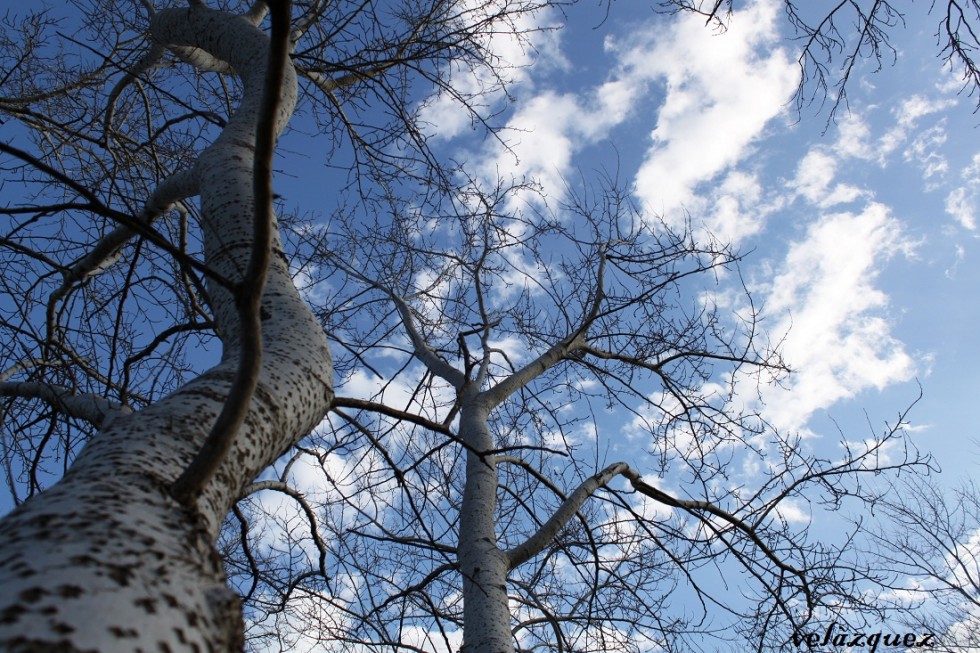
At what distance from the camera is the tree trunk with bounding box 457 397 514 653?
2430 millimetres

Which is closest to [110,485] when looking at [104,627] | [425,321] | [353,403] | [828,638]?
[104,627]

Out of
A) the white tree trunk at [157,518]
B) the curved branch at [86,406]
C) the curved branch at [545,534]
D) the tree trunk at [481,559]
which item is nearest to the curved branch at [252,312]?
the white tree trunk at [157,518]

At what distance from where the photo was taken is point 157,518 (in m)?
0.80

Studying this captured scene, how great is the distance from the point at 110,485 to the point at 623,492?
2.96 metres

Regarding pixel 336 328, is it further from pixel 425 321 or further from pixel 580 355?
pixel 580 355

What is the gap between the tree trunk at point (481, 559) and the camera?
243 cm

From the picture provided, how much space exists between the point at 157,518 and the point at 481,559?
213cm

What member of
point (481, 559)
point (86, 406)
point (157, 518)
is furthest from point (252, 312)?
point (481, 559)

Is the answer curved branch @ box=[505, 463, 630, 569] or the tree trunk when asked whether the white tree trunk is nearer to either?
the tree trunk

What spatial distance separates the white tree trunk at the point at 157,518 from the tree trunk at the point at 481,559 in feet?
3.00

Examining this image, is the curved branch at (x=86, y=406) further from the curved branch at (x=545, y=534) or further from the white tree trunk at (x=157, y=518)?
the curved branch at (x=545, y=534)

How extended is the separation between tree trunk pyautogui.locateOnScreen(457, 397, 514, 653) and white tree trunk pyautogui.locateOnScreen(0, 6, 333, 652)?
92 cm

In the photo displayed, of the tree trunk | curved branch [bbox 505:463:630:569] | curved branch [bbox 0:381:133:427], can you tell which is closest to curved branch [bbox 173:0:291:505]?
curved branch [bbox 0:381:133:427]

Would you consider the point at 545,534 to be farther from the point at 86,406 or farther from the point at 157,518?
the point at 157,518
